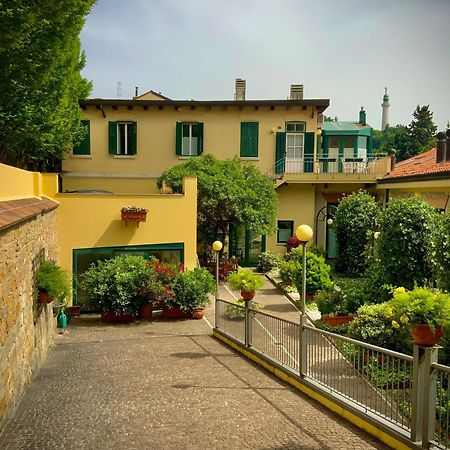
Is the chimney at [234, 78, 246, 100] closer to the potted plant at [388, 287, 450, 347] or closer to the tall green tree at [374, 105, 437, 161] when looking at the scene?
the potted plant at [388, 287, 450, 347]

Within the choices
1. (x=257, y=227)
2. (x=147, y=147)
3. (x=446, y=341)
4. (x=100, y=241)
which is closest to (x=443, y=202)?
(x=257, y=227)

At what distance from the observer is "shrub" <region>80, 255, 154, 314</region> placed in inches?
516

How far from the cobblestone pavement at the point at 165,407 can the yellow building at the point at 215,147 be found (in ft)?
42.3

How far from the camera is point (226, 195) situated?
57.6 ft

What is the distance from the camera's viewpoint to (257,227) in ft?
59.0

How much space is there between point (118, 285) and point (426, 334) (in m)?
9.49

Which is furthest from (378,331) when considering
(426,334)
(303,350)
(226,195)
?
(226,195)

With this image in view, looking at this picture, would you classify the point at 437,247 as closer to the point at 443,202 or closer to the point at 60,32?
the point at 443,202

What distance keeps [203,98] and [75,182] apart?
Answer: 7191mm

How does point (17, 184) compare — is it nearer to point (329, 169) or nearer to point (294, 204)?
point (294, 204)

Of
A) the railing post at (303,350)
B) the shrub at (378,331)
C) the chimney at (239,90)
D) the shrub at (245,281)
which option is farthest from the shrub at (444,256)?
the chimney at (239,90)

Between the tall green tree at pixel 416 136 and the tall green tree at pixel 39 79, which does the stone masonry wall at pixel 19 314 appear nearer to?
the tall green tree at pixel 39 79

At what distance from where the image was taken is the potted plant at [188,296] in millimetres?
13734

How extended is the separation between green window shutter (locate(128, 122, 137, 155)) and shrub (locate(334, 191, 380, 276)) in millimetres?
9986
